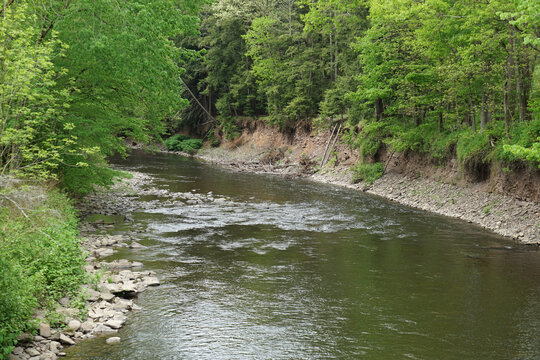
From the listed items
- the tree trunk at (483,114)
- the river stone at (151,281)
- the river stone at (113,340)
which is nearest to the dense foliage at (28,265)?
the river stone at (113,340)

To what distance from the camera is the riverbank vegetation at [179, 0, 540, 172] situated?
1981cm

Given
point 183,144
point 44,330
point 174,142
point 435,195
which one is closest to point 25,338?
point 44,330

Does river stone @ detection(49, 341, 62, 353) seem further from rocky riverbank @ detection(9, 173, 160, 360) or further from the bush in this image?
the bush

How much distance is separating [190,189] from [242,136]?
87.8 ft

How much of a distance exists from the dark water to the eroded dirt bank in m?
1.40

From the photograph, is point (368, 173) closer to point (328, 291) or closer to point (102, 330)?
point (328, 291)

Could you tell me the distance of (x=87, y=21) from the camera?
531 inches

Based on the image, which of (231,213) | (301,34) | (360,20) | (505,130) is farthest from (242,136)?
(505,130)

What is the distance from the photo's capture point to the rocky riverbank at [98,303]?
827 centimetres

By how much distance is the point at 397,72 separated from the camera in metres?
28.9

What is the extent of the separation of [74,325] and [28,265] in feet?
5.07

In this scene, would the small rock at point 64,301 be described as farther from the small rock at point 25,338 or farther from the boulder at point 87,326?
the small rock at point 25,338

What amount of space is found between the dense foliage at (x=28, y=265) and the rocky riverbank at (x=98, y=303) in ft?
0.96

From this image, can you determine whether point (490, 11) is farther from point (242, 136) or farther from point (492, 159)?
point (242, 136)
